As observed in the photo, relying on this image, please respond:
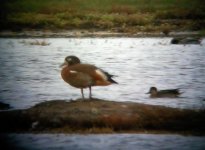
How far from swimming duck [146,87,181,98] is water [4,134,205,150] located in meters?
0.34

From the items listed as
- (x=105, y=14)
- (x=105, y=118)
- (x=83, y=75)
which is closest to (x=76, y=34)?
(x=105, y=14)

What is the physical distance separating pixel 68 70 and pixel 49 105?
1.13 feet

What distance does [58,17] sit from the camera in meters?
4.82

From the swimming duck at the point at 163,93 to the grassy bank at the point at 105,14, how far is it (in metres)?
0.57

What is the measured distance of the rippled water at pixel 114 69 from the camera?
4.68 meters

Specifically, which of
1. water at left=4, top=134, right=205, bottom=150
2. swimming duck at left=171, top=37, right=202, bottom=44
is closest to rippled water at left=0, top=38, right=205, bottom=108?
swimming duck at left=171, top=37, right=202, bottom=44

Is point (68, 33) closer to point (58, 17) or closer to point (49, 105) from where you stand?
point (58, 17)

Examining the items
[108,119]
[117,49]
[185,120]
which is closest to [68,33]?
[117,49]

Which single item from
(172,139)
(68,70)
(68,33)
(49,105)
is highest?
(68,33)

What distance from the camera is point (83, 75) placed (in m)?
4.66

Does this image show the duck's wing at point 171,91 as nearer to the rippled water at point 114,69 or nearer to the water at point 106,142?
the rippled water at point 114,69

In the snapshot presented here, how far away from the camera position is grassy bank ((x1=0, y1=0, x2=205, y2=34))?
4.79 metres

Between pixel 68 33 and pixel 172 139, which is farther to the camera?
pixel 68 33

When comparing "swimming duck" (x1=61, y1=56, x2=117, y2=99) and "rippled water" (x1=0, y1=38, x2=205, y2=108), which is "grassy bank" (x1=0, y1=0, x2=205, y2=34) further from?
"swimming duck" (x1=61, y1=56, x2=117, y2=99)
